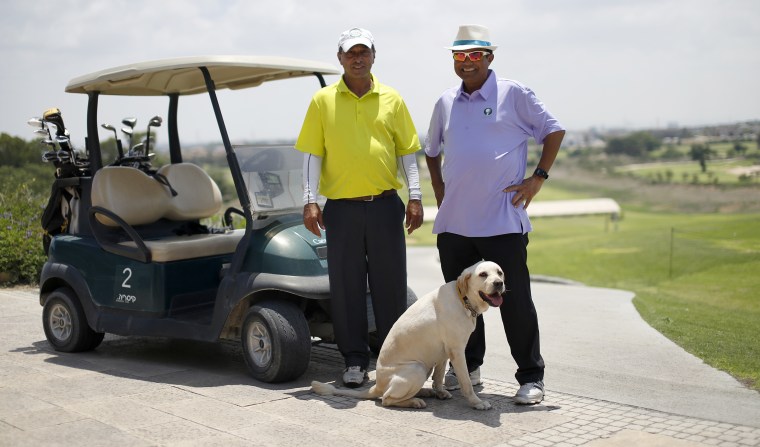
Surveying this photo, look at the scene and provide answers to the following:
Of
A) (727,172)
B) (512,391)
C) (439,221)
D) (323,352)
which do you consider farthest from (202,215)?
(727,172)

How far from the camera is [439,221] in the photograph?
A: 505 centimetres

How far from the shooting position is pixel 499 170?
4.79 m

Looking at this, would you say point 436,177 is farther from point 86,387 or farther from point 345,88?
point 86,387

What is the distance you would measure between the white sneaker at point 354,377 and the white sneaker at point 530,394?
3.12 ft

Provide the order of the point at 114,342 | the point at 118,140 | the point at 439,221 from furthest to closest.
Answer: the point at 118,140 → the point at 114,342 → the point at 439,221

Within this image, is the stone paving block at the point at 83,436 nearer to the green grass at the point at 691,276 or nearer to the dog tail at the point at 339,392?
the dog tail at the point at 339,392

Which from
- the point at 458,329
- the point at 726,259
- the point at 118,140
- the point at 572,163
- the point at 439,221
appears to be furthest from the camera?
the point at 572,163

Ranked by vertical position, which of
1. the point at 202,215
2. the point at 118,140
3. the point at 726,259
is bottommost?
the point at 726,259

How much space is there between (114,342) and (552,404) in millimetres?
3574

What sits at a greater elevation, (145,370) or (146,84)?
(146,84)

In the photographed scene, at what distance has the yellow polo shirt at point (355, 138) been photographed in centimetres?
511

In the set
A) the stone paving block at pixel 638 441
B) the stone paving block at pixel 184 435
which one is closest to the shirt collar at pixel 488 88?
the stone paving block at pixel 638 441

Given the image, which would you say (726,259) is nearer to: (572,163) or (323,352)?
(323,352)

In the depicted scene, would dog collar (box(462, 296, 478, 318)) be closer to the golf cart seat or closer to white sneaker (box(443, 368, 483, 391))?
white sneaker (box(443, 368, 483, 391))
